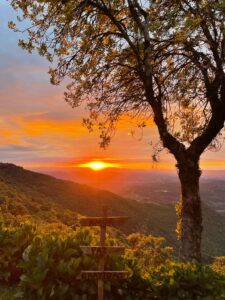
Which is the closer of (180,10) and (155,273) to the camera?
(155,273)

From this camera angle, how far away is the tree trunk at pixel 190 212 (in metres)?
14.8

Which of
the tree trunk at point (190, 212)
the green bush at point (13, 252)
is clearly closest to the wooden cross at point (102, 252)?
the green bush at point (13, 252)

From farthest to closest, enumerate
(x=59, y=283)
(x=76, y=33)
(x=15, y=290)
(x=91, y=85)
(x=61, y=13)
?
(x=91, y=85) → (x=76, y=33) → (x=61, y=13) → (x=15, y=290) → (x=59, y=283)

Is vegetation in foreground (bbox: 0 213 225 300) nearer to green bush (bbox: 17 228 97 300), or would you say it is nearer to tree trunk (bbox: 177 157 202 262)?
green bush (bbox: 17 228 97 300)

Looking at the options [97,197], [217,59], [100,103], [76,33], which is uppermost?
[76,33]

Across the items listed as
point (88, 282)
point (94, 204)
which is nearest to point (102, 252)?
point (88, 282)

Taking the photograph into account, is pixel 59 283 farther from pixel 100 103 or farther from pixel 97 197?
pixel 97 197

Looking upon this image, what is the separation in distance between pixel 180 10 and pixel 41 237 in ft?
29.9

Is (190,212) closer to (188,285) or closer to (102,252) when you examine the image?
(188,285)

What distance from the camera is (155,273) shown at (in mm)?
11023

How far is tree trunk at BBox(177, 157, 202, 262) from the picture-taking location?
581 inches

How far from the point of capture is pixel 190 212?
14.9 metres

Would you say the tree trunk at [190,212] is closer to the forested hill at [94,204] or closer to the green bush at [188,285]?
the green bush at [188,285]

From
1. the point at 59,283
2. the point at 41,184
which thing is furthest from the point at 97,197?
the point at 59,283
